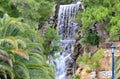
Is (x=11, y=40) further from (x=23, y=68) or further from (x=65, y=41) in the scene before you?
(x=65, y=41)

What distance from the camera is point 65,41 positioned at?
30844mm

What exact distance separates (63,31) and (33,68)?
1626cm

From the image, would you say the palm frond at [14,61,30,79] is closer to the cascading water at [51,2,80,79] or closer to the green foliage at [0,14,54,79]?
the green foliage at [0,14,54,79]

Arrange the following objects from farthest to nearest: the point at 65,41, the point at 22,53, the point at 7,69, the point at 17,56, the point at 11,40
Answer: the point at 65,41
the point at 17,56
the point at 11,40
the point at 22,53
the point at 7,69

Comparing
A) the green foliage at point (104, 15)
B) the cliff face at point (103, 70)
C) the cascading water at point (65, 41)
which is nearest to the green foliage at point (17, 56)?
the cliff face at point (103, 70)

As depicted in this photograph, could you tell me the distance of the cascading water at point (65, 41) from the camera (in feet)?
93.4

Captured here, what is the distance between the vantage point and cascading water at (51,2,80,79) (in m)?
28.5

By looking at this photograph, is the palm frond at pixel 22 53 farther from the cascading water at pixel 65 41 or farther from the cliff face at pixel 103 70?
the cascading water at pixel 65 41

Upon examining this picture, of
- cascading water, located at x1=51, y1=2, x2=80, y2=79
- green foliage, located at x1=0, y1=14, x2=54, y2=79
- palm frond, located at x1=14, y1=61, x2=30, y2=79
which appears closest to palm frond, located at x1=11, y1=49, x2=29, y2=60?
green foliage, located at x1=0, y1=14, x2=54, y2=79

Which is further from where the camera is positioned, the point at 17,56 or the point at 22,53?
the point at 17,56

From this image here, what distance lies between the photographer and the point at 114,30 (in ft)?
78.8

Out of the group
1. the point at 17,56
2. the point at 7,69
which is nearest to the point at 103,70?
the point at 17,56

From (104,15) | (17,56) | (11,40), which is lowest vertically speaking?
(17,56)

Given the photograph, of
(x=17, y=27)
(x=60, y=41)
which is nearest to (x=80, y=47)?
(x=60, y=41)
